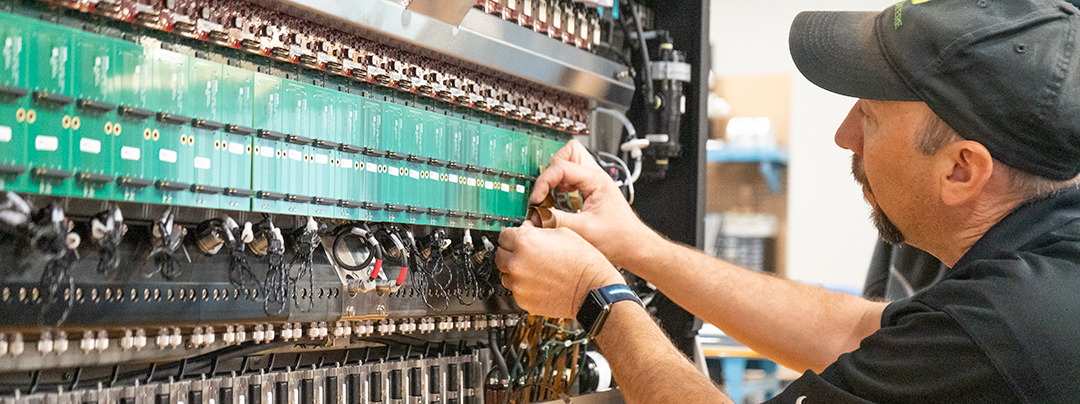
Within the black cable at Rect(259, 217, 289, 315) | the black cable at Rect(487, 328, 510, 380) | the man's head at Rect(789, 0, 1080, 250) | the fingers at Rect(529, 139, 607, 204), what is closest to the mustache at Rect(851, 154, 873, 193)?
the man's head at Rect(789, 0, 1080, 250)

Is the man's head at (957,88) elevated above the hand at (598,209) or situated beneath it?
elevated above

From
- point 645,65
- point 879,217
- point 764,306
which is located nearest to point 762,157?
point 645,65

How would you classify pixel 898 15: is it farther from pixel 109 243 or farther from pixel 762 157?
pixel 762 157

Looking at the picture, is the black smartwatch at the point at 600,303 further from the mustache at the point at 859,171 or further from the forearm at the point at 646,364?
the mustache at the point at 859,171

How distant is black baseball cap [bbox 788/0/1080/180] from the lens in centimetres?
111

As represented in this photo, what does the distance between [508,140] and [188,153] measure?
31.8 inches

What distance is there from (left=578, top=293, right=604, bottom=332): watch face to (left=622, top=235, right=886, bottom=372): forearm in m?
0.42

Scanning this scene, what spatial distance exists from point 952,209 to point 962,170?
8cm

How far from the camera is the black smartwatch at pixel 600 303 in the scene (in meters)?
1.41

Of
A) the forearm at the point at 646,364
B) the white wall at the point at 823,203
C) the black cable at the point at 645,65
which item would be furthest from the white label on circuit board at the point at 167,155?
the white wall at the point at 823,203

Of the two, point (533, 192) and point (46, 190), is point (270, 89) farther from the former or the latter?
point (533, 192)

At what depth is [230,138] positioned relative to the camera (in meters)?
1.31

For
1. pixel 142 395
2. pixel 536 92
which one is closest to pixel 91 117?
pixel 142 395

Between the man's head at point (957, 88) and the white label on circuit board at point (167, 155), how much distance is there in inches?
40.7
